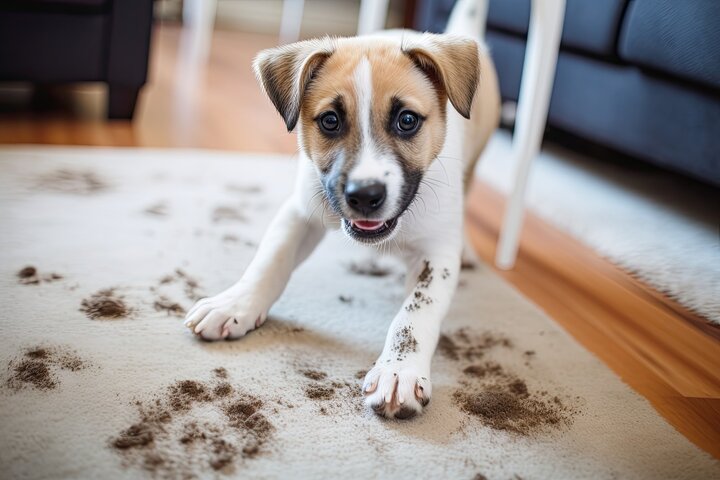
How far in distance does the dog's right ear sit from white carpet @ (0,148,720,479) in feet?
1.56

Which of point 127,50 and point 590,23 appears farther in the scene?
point 127,50

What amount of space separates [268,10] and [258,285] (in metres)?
6.04

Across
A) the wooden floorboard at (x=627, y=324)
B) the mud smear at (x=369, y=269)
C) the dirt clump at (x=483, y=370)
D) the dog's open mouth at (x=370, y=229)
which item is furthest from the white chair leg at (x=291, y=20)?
the dirt clump at (x=483, y=370)

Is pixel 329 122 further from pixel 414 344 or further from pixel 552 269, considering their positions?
pixel 552 269

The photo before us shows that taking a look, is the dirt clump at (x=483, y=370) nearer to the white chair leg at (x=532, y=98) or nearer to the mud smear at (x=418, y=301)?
the mud smear at (x=418, y=301)

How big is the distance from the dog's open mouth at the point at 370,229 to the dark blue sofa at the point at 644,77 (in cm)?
117

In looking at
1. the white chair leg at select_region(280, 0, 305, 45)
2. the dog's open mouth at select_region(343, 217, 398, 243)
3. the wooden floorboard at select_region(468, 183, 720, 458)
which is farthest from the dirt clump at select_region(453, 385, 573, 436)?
the white chair leg at select_region(280, 0, 305, 45)

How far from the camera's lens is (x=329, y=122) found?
146 cm

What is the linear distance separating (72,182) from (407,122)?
1.31m

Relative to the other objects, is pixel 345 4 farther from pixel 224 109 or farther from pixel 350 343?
pixel 350 343

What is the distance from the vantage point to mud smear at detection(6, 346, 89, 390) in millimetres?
1209

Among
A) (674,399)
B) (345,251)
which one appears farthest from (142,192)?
(674,399)

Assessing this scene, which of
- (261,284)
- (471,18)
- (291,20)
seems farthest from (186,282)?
(291,20)

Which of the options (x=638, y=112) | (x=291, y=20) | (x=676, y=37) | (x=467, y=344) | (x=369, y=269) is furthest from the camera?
(x=291, y=20)
